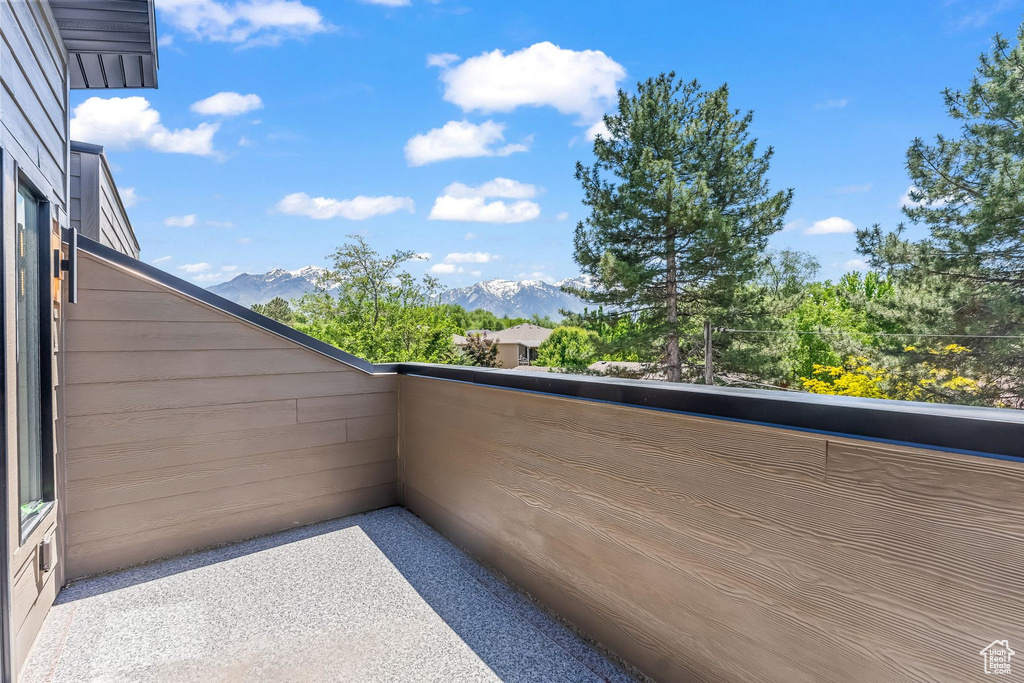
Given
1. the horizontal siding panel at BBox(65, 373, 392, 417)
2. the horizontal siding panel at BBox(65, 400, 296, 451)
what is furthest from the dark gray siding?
the horizontal siding panel at BBox(65, 400, 296, 451)

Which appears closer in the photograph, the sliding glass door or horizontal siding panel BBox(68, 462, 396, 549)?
the sliding glass door

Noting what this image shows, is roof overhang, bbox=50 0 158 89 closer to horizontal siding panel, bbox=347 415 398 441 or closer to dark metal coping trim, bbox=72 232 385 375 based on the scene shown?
dark metal coping trim, bbox=72 232 385 375

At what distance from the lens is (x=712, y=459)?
1.25 m

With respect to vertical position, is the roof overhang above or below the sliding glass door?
above

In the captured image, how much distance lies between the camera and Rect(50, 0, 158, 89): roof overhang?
7.89 feet

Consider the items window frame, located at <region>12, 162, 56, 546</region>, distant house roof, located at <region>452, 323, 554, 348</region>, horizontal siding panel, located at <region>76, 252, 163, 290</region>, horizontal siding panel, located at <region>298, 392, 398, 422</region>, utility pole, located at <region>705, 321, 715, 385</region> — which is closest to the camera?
window frame, located at <region>12, 162, 56, 546</region>

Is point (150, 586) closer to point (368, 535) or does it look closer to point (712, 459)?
point (368, 535)

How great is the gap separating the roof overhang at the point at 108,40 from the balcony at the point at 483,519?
1240 mm

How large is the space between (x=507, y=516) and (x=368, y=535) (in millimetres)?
923

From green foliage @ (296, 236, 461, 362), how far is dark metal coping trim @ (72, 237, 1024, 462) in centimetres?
750

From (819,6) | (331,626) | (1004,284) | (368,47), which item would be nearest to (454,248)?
(819,6)

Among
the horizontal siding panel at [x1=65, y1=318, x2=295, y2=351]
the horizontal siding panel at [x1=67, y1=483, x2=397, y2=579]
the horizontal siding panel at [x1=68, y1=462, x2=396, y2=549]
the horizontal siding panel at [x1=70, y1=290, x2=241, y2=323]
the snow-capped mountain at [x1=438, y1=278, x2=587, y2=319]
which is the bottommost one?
the horizontal siding panel at [x1=67, y1=483, x2=397, y2=579]

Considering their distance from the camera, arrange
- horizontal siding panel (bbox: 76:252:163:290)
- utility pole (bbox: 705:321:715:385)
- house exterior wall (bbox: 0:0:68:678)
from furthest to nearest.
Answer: utility pole (bbox: 705:321:715:385)
horizontal siding panel (bbox: 76:252:163:290)
house exterior wall (bbox: 0:0:68:678)

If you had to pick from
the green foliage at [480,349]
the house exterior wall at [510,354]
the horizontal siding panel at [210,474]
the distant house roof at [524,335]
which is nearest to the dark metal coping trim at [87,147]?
the horizontal siding panel at [210,474]
